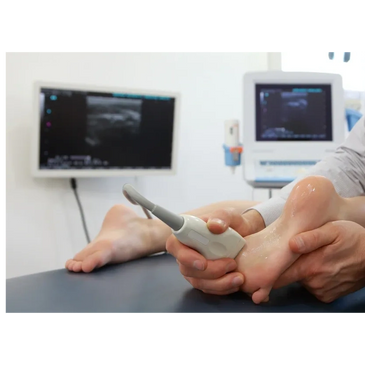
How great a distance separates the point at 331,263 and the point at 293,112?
4.55 ft

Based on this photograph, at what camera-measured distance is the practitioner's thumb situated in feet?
2.08

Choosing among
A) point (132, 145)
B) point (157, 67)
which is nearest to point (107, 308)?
point (132, 145)

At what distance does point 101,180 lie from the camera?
2135 mm

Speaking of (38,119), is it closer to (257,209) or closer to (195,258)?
(257,209)

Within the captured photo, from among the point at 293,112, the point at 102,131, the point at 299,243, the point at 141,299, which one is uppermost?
the point at 293,112

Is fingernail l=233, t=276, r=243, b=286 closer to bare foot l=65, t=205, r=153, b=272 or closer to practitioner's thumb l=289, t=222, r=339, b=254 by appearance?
practitioner's thumb l=289, t=222, r=339, b=254

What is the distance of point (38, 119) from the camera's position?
1746 millimetres

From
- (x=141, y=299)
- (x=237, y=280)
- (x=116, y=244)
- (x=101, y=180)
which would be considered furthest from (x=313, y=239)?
(x=101, y=180)

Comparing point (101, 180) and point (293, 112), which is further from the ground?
point (293, 112)

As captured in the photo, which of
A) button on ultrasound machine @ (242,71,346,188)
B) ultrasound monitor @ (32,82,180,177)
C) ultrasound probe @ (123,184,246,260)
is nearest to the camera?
ultrasound probe @ (123,184,246,260)

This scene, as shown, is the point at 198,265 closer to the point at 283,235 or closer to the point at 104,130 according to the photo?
the point at 283,235

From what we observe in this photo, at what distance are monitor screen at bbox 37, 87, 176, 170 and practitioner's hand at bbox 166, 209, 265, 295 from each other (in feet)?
4.16

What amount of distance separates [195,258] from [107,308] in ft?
0.54

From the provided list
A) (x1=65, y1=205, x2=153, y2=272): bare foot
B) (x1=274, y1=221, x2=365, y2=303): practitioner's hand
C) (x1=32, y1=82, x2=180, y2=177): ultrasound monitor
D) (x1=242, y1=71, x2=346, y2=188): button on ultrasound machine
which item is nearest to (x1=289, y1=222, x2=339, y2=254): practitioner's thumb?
(x1=274, y1=221, x2=365, y2=303): practitioner's hand
